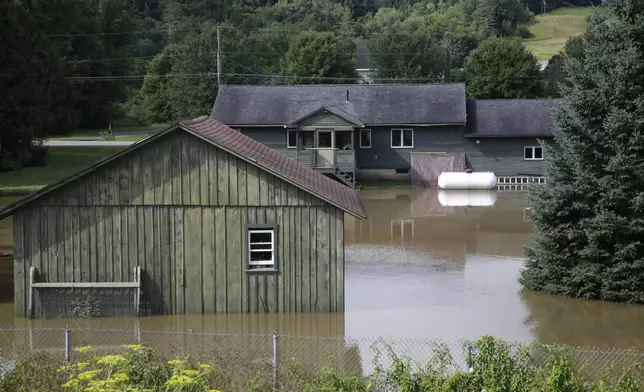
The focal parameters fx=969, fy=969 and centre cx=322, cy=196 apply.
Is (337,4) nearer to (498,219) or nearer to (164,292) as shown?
(498,219)

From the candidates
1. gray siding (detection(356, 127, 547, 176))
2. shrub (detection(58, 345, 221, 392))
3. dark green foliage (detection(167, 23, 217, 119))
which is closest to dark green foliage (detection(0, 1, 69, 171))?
dark green foliage (detection(167, 23, 217, 119))

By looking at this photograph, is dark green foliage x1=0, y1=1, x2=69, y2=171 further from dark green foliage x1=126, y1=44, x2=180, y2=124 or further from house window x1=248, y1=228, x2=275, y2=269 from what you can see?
house window x1=248, y1=228, x2=275, y2=269

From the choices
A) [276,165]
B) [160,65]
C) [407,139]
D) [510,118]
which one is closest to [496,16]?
[160,65]

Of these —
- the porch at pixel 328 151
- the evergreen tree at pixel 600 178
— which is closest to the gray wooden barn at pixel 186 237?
the evergreen tree at pixel 600 178

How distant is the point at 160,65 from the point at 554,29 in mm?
78349

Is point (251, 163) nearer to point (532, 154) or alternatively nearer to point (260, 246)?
point (260, 246)

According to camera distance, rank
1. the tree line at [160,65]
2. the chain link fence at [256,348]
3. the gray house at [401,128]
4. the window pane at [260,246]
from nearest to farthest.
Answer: the chain link fence at [256,348], the window pane at [260,246], the gray house at [401,128], the tree line at [160,65]

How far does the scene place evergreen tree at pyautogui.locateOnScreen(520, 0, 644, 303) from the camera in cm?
2344

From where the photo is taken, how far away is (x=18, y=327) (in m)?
20.5

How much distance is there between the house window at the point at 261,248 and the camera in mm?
21453

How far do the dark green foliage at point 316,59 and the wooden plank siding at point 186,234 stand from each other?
51013 mm

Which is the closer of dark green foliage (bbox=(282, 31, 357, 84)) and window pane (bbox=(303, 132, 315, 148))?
window pane (bbox=(303, 132, 315, 148))

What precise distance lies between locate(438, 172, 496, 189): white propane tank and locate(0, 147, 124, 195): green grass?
16.9 meters

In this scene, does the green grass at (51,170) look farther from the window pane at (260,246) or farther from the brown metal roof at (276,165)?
the window pane at (260,246)
